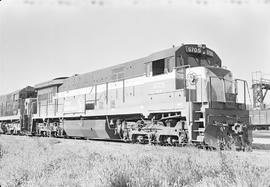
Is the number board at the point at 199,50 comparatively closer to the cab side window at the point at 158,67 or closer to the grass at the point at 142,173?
the cab side window at the point at 158,67

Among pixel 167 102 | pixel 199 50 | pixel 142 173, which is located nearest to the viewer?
pixel 142 173

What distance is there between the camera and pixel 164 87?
34.2ft

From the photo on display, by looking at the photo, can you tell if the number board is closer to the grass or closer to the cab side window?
the cab side window

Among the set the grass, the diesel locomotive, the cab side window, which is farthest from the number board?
the grass

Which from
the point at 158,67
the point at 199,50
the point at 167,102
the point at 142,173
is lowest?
the point at 142,173

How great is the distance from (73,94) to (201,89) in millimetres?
8115

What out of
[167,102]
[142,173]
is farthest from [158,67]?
[142,173]

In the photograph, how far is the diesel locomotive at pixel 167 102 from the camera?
9352 millimetres

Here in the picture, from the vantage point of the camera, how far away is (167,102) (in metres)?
10.3

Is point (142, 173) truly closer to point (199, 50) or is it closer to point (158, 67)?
point (158, 67)

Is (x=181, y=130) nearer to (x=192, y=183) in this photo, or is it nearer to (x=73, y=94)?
(x=192, y=183)

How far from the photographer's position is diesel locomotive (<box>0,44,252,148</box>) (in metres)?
9.35

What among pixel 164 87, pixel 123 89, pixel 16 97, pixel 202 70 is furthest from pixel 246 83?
pixel 16 97

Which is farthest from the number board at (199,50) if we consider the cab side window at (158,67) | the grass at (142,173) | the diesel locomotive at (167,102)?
the grass at (142,173)
